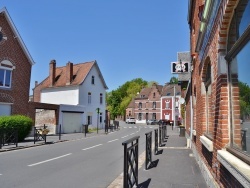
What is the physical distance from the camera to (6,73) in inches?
908

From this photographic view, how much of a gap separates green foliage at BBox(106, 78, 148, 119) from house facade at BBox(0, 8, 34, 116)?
6141cm

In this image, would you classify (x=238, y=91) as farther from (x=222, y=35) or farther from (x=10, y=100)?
(x=10, y=100)

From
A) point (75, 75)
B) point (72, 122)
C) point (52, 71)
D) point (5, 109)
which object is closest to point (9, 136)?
point (5, 109)

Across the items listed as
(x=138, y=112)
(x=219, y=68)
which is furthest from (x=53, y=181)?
(x=138, y=112)

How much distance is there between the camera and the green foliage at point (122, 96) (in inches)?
3457

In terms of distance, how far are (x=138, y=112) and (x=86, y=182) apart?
66.8 meters

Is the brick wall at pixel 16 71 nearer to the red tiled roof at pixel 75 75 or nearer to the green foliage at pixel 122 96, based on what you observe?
the red tiled roof at pixel 75 75

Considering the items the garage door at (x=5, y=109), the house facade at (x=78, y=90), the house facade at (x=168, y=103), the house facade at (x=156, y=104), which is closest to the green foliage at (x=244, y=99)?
the garage door at (x=5, y=109)

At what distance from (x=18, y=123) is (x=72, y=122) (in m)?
14.5

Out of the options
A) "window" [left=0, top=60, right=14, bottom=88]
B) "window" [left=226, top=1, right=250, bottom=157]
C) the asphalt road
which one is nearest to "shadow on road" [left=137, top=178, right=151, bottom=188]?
the asphalt road

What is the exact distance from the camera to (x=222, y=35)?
14.5 feet

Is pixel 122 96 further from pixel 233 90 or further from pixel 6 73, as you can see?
pixel 233 90

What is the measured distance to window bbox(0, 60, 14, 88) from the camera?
2262 cm

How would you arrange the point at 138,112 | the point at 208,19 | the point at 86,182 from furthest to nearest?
the point at 138,112 → the point at 86,182 → the point at 208,19
